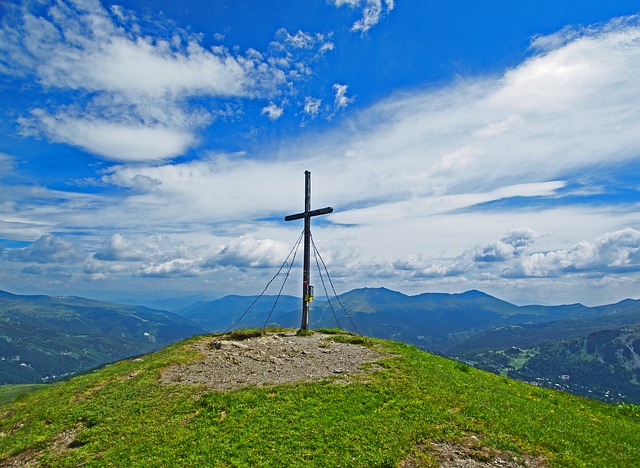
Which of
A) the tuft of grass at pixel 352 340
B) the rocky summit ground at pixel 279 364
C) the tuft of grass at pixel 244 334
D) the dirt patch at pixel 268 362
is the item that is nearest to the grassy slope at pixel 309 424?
the rocky summit ground at pixel 279 364

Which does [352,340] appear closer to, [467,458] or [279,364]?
[279,364]

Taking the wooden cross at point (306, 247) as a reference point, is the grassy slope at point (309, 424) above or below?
below

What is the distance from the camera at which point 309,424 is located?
12.7 metres

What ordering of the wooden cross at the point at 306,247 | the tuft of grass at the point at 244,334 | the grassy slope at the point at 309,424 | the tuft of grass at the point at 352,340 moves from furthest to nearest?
the wooden cross at the point at 306,247
the tuft of grass at the point at 244,334
the tuft of grass at the point at 352,340
the grassy slope at the point at 309,424

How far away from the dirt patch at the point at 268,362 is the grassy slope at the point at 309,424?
131 centimetres

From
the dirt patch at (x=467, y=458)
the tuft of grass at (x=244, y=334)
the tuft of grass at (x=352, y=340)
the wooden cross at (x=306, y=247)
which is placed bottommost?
the tuft of grass at (x=352, y=340)

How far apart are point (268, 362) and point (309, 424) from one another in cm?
837

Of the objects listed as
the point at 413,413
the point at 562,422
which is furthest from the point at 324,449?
the point at 562,422

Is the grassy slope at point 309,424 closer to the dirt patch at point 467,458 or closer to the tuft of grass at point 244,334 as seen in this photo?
the dirt patch at point 467,458

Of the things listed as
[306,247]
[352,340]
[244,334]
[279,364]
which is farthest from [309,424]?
[306,247]

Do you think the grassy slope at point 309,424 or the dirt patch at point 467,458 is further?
the grassy slope at point 309,424

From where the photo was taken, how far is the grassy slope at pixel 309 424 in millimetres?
11367

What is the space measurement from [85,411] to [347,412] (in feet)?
34.8

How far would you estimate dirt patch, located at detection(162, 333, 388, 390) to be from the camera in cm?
1798
